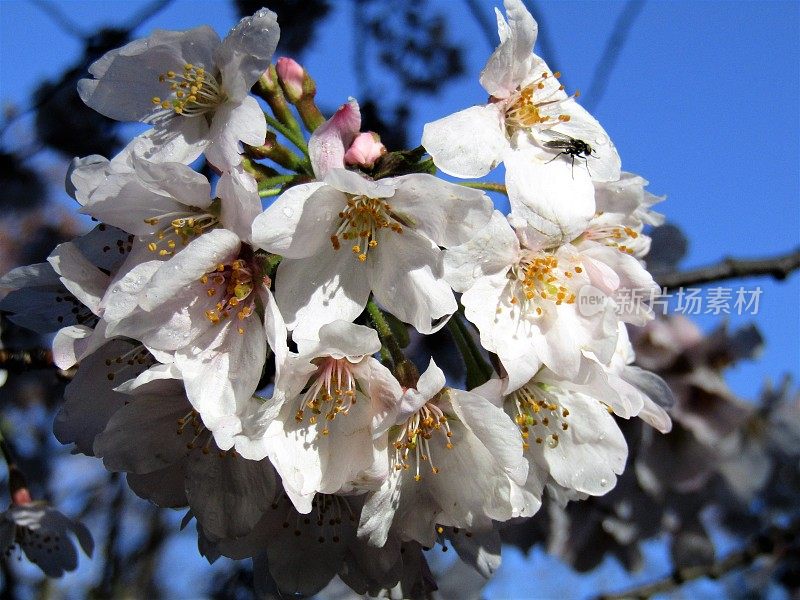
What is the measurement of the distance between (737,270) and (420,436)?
6.77 ft

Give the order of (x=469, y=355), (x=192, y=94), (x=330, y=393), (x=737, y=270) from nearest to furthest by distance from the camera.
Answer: (x=330, y=393) < (x=192, y=94) < (x=469, y=355) < (x=737, y=270)

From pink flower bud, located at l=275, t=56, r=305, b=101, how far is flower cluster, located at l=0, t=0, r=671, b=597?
0.06 metres

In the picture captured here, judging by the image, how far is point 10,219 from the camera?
7.99 m

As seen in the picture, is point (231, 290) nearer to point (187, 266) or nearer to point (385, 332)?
point (187, 266)

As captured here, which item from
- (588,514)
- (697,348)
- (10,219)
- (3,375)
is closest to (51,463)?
(10,219)

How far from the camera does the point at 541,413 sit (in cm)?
224

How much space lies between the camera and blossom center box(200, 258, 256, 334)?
6.24ft

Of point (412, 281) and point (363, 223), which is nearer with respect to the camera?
point (412, 281)

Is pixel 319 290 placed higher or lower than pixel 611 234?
higher

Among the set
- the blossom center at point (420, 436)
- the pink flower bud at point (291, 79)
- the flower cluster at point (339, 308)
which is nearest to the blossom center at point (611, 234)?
the flower cluster at point (339, 308)

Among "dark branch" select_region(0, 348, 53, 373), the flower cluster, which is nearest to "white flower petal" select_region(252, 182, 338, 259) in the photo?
the flower cluster

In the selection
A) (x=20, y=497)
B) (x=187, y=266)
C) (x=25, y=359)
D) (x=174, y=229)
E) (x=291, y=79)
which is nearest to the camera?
(x=187, y=266)

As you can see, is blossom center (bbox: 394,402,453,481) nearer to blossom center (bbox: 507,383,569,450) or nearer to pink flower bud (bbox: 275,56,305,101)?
blossom center (bbox: 507,383,569,450)

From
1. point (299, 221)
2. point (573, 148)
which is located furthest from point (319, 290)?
point (573, 148)
